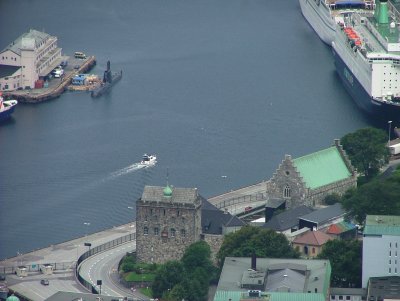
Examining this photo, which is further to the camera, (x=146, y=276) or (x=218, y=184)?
(x=218, y=184)

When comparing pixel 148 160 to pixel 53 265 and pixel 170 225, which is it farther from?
pixel 170 225

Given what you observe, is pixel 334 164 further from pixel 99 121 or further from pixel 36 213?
pixel 99 121

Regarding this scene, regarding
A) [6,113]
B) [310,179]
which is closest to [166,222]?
[310,179]

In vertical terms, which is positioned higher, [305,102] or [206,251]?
[305,102]

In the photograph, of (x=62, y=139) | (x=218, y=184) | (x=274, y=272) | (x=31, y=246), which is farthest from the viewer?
(x=62, y=139)

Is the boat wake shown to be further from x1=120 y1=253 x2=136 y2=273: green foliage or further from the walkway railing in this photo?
x1=120 y1=253 x2=136 y2=273: green foliage

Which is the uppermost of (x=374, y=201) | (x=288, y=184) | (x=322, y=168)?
(x=322, y=168)

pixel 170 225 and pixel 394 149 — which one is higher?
pixel 394 149

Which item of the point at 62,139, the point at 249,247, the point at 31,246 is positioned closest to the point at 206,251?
the point at 249,247
